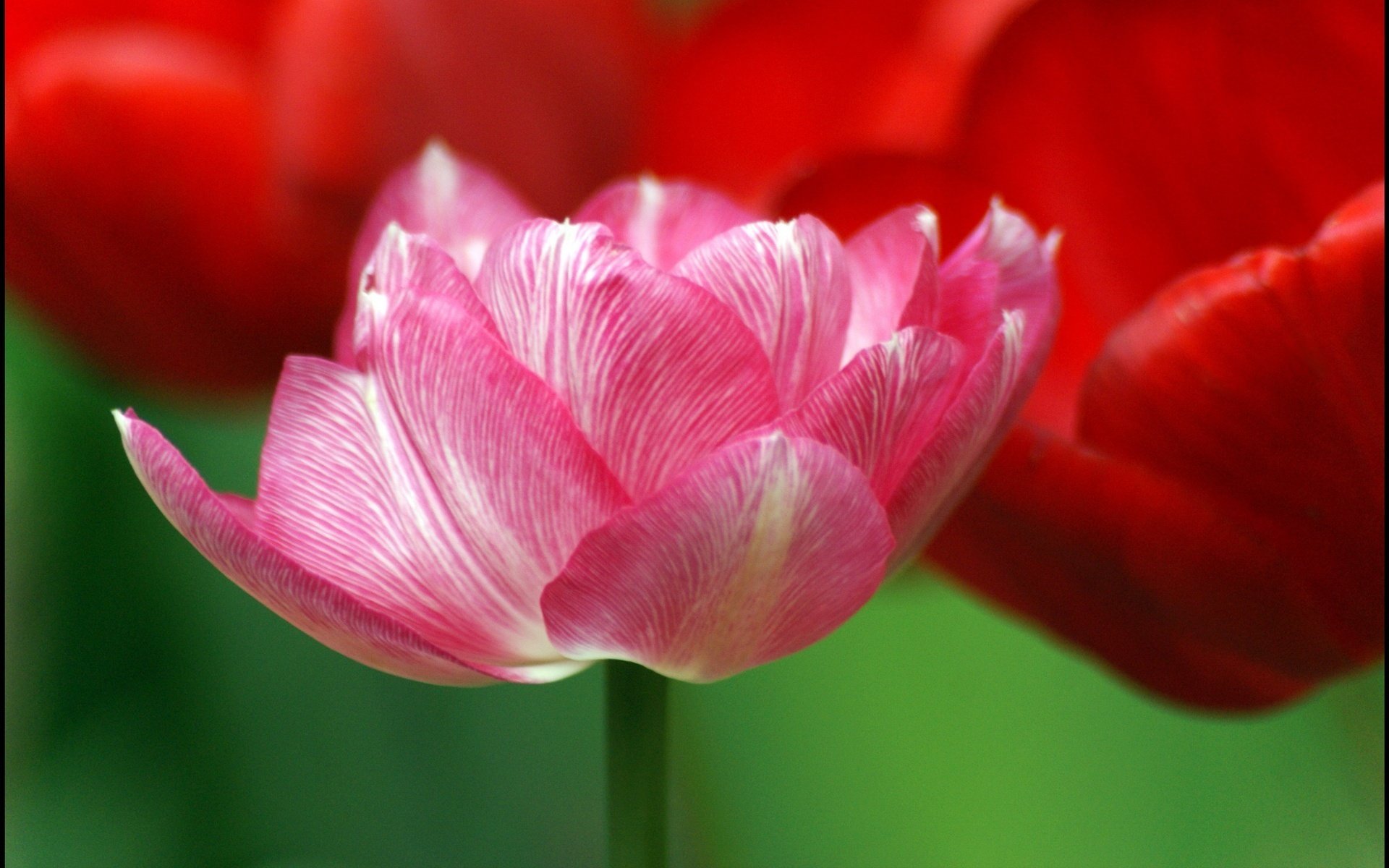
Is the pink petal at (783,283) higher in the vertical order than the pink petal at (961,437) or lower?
higher

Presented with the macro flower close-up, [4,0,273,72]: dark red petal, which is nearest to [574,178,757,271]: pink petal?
the macro flower close-up

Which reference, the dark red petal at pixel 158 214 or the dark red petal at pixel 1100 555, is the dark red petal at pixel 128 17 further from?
the dark red petal at pixel 1100 555

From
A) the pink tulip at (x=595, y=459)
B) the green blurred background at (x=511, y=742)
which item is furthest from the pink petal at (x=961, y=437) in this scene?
the green blurred background at (x=511, y=742)

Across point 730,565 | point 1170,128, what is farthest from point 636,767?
point 1170,128

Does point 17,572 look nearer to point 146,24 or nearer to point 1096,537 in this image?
point 146,24

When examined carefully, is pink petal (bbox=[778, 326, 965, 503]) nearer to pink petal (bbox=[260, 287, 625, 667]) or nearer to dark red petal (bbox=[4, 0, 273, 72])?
pink petal (bbox=[260, 287, 625, 667])
